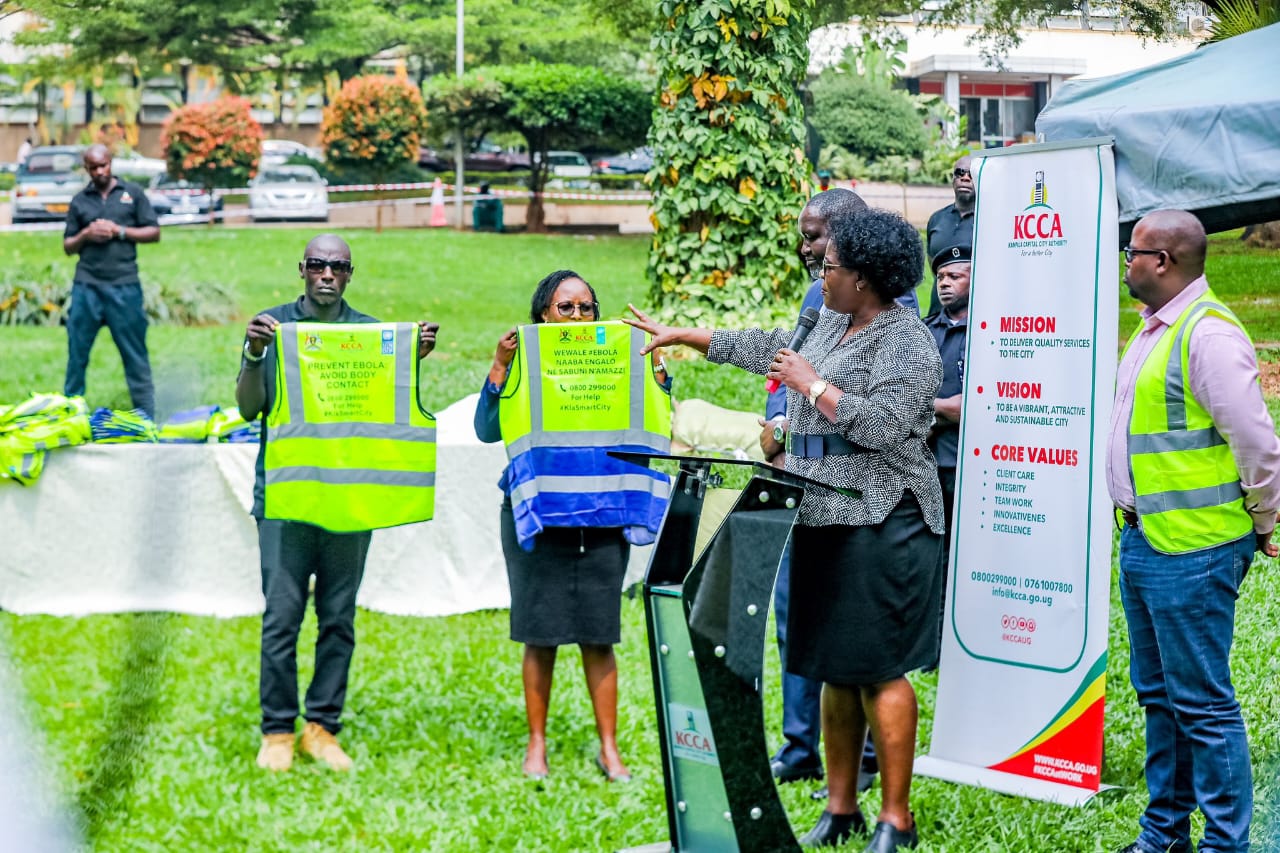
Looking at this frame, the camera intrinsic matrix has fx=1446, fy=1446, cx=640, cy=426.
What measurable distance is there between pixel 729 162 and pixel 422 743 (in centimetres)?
543

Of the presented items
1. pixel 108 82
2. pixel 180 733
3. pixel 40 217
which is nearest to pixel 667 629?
pixel 180 733

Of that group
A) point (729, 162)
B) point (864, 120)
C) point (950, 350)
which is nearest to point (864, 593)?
point (950, 350)

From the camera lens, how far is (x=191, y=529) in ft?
21.9

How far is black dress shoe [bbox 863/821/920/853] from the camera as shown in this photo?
3980 millimetres

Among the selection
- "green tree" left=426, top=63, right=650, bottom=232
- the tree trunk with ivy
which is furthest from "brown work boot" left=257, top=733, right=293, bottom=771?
"green tree" left=426, top=63, right=650, bottom=232

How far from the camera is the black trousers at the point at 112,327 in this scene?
9383 mm

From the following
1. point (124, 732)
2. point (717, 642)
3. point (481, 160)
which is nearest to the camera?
point (124, 732)

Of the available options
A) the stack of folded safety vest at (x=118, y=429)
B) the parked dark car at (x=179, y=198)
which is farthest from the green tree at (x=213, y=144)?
the stack of folded safety vest at (x=118, y=429)

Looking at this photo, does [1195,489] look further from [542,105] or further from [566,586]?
[542,105]

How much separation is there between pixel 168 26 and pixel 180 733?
23.5 meters

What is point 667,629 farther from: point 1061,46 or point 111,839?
point 1061,46

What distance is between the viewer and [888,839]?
3998 millimetres

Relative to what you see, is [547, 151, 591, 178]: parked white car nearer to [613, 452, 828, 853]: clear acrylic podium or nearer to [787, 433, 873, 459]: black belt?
[787, 433, 873, 459]: black belt

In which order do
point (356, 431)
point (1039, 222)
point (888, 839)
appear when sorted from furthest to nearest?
point (356, 431) < point (1039, 222) < point (888, 839)
